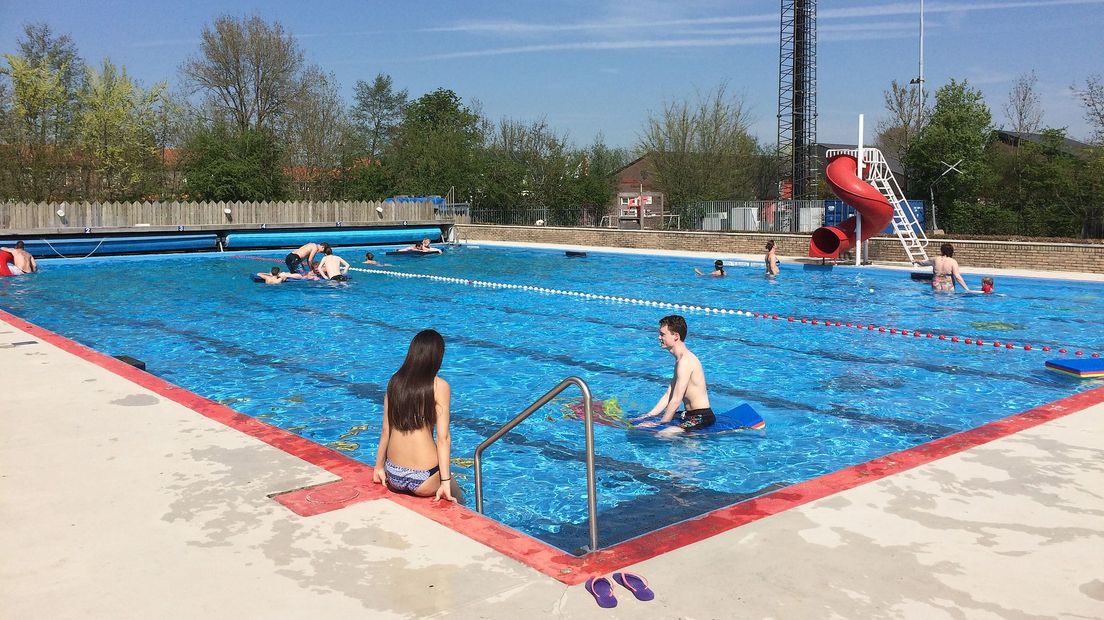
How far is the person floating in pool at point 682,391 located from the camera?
7.45 m

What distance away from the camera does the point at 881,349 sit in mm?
12227

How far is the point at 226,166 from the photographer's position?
38.6m

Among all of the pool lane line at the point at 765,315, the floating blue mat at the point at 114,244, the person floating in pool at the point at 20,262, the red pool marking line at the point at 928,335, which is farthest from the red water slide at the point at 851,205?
the floating blue mat at the point at 114,244

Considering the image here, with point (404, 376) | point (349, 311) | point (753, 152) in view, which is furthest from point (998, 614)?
point (753, 152)

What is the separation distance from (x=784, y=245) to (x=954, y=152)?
11.6 metres

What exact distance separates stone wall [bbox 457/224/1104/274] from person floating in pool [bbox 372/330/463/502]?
20.3 m

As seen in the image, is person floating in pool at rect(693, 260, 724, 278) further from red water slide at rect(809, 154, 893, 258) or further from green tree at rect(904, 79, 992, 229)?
green tree at rect(904, 79, 992, 229)

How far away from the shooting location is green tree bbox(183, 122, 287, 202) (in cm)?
3850

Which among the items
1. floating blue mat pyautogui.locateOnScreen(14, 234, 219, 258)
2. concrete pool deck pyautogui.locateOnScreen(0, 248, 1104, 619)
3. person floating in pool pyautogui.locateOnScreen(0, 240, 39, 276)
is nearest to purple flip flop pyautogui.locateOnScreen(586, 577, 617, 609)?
concrete pool deck pyautogui.locateOnScreen(0, 248, 1104, 619)

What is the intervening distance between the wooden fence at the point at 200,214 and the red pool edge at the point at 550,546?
25.5 meters

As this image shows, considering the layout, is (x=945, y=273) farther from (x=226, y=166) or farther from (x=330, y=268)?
(x=226, y=166)

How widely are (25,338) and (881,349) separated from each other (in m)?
11.6

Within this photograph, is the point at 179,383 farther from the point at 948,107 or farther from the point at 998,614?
the point at 948,107

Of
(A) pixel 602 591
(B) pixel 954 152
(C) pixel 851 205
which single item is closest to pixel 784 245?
(C) pixel 851 205
